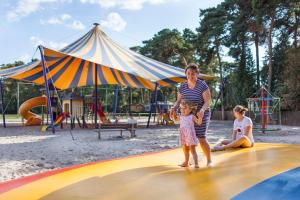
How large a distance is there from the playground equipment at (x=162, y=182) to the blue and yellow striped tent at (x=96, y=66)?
4.87m

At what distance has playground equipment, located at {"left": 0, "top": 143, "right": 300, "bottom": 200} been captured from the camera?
2279 millimetres

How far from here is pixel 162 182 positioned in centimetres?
259

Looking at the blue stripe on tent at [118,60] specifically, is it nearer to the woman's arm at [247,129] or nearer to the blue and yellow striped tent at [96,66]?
the blue and yellow striped tent at [96,66]

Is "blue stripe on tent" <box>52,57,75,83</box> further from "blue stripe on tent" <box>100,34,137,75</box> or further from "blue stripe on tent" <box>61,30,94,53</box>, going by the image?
"blue stripe on tent" <box>100,34,137,75</box>

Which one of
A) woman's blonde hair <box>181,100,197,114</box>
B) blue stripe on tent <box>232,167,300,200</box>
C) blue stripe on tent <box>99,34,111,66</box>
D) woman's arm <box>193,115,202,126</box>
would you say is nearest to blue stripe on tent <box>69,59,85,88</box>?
blue stripe on tent <box>99,34,111,66</box>

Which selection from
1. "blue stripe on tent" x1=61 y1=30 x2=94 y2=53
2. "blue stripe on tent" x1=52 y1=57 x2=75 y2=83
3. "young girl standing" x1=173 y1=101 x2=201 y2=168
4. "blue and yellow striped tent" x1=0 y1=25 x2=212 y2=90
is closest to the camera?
"young girl standing" x1=173 y1=101 x2=201 y2=168

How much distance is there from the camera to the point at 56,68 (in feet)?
39.5

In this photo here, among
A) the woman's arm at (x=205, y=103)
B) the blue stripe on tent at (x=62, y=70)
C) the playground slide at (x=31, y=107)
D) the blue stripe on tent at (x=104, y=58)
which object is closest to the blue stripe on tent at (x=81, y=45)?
the blue stripe on tent at (x=104, y=58)

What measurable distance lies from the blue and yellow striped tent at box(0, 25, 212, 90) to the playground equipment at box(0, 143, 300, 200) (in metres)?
4.87

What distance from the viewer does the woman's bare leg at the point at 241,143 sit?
4.47 metres

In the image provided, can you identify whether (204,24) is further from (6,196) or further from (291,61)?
(6,196)

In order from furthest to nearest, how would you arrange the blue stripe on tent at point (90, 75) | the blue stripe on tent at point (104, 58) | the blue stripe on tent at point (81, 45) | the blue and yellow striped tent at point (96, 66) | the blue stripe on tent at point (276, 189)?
the blue stripe on tent at point (90, 75)
the blue stripe on tent at point (81, 45)
the blue and yellow striped tent at point (96, 66)
the blue stripe on tent at point (104, 58)
the blue stripe on tent at point (276, 189)

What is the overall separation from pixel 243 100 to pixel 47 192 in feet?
59.5

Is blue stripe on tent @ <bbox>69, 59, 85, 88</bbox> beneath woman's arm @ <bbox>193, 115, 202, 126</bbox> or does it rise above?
above
